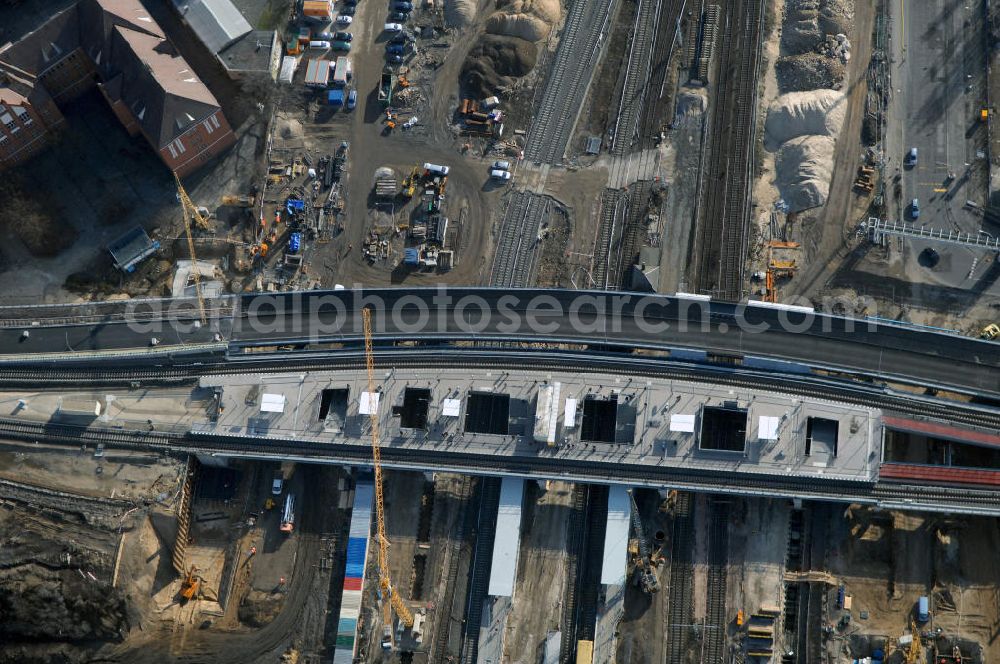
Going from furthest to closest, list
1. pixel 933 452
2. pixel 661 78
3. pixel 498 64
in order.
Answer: pixel 498 64, pixel 661 78, pixel 933 452

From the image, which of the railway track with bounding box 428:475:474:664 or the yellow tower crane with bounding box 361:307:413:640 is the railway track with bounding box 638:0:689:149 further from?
the railway track with bounding box 428:475:474:664

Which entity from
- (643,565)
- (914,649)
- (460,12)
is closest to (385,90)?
(460,12)

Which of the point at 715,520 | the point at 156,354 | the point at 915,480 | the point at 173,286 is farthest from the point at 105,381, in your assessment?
the point at 915,480

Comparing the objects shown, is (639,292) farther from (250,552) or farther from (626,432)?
(250,552)

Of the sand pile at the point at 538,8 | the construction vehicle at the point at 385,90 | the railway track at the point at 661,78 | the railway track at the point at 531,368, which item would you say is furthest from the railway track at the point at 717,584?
the sand pile at the point at 538,8

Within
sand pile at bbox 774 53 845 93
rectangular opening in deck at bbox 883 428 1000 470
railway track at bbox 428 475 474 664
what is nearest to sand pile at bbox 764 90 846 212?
sand pile at bbox 774 53 845 93

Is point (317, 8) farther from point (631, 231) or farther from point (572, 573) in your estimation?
point (572, 573)
